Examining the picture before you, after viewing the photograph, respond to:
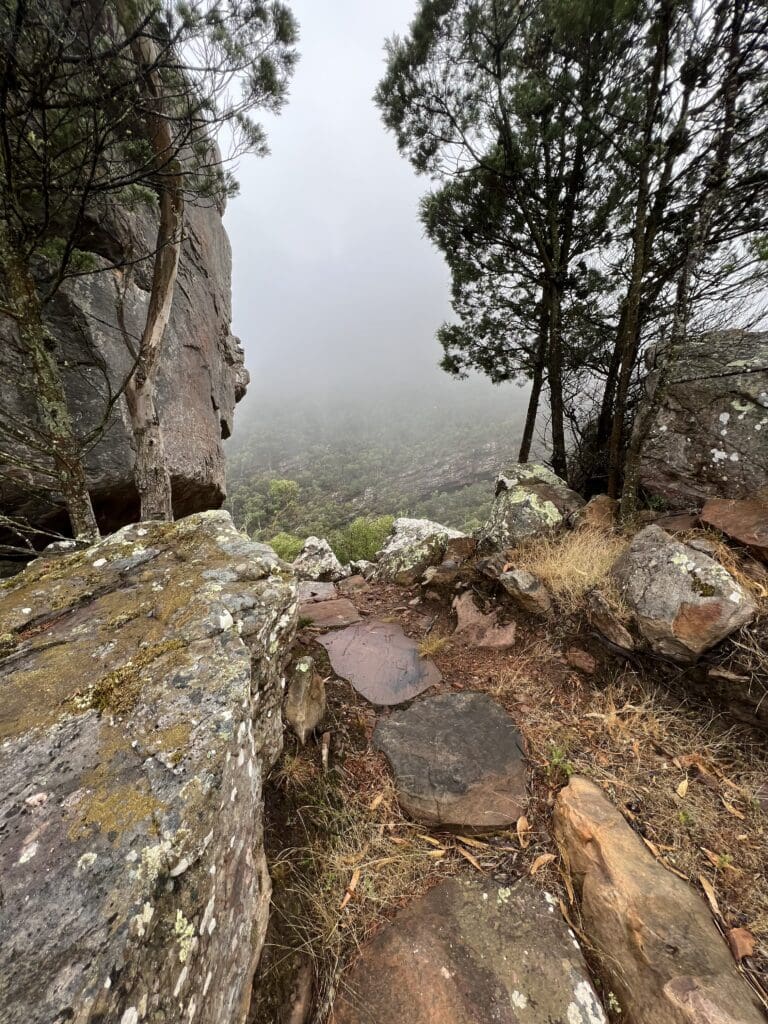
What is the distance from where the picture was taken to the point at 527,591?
3.88 meters


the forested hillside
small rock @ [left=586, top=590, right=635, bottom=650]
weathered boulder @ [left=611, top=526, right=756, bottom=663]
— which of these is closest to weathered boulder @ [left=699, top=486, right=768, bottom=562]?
weathered boulder @ [left=611, top=526, right=756, bottom=663]

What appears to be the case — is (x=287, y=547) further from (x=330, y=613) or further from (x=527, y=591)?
(x=527, y=591)

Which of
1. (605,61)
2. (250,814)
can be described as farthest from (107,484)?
(605,61)

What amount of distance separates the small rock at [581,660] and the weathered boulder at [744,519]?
5.41ft

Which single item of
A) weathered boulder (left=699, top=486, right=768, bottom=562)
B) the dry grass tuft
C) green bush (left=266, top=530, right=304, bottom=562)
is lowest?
green bush (left=266, top=530, right=304, bottom=562)

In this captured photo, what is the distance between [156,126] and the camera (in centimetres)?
386

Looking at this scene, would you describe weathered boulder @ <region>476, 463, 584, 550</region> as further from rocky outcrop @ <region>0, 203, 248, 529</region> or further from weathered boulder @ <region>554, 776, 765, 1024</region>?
rocky outcrop @ <region>0, 203, 248, 529</region>

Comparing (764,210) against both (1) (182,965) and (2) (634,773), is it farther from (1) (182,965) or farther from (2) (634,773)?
(1) (182,965)

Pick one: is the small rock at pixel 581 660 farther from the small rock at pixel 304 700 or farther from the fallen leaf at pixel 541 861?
the small rock at pixel 304 700

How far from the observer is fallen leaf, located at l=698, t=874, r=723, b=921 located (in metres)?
1.87

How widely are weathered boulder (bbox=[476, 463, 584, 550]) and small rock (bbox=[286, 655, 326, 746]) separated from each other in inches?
122

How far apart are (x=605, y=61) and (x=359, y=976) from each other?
884 cm

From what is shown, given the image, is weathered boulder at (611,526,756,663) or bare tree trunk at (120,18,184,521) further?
bare tree trunk at (120,18,184,521)

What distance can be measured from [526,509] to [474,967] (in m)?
4.52
